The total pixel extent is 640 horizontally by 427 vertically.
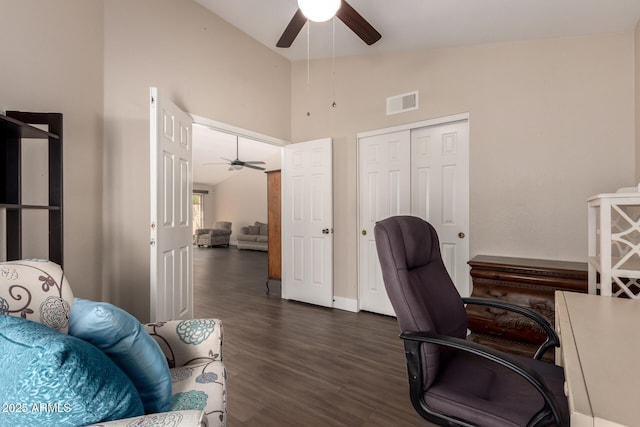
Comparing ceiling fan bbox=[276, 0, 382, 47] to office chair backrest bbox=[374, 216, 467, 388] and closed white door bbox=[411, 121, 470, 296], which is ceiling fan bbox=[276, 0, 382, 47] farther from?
office chair backrest bbox=[374, 216, 467, 388]

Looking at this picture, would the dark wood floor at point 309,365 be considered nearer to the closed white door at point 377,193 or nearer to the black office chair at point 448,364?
the closed white door at point 377,193

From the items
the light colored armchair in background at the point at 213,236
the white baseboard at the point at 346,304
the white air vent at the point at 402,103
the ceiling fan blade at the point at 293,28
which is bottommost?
the white baseboard at the point at 346,304

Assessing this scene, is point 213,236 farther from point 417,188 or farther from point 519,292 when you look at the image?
point 519,292

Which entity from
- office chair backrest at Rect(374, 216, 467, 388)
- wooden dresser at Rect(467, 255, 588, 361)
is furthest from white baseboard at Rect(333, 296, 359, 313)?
office chair backrest at Rect(374, 216, 467, 388)

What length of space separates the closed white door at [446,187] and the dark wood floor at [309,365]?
98 cm

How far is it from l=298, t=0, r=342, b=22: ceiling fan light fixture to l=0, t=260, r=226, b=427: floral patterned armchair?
70.2 inches

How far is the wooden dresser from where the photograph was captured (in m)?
2.09

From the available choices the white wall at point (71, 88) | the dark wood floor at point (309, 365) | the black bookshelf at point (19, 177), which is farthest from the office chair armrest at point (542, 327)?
the white wall at point (71, 88)

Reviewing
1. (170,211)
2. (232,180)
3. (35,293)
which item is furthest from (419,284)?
(232,180)

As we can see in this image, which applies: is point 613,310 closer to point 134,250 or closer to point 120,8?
point 134,250

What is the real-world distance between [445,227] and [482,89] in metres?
1.33

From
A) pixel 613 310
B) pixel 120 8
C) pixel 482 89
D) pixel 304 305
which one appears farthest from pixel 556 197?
pixel 120 8

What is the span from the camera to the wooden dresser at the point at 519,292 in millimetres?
2088

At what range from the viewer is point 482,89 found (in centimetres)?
276
